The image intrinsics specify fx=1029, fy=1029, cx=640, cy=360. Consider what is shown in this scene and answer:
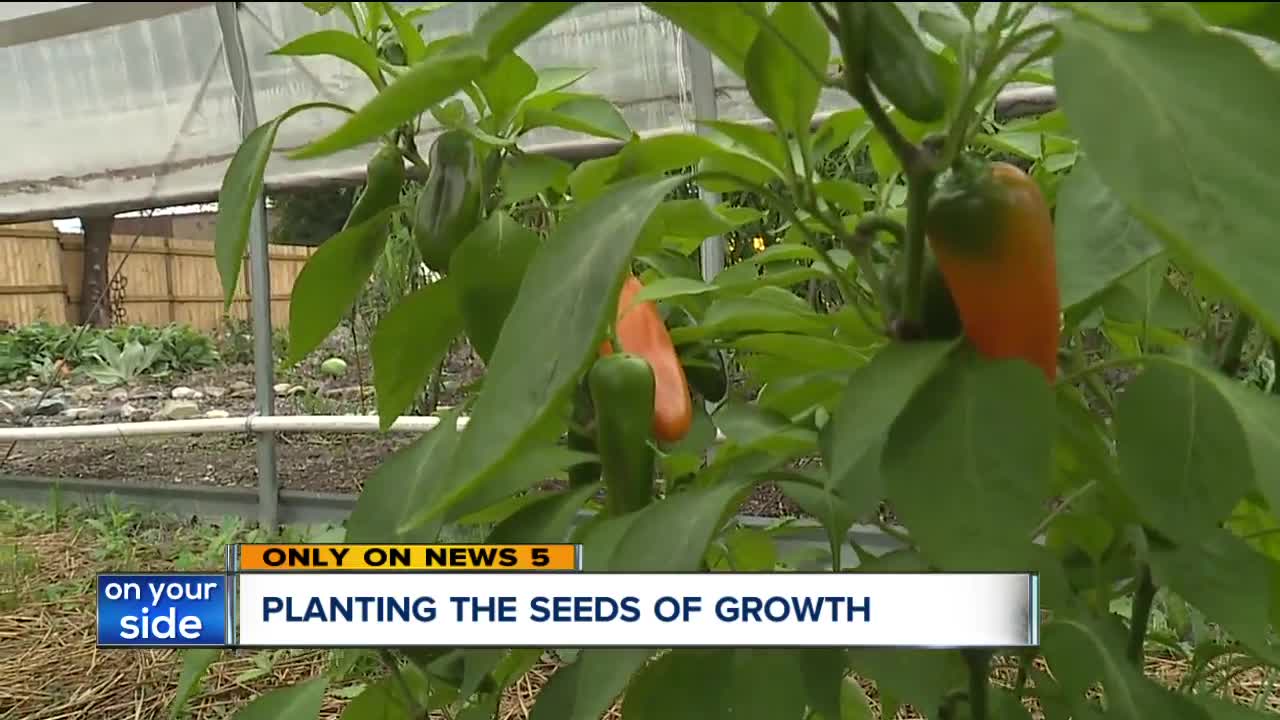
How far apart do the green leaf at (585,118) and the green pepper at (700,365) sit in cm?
12

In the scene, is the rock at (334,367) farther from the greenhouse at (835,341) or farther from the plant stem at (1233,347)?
the plant stem at (1233,347)

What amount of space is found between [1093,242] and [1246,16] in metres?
0.11

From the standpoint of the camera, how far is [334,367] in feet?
10.6

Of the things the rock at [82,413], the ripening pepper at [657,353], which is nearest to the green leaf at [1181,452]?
the ripening pepper at [657,353]

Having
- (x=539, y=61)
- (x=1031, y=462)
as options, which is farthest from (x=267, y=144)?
(x=539, y=61)

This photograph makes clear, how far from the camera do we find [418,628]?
0.43m

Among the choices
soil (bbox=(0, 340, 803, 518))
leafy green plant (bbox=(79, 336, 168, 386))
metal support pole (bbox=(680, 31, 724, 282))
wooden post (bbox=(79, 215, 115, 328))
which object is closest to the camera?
metal support pole (bbox=(680, 31, 724, 282))

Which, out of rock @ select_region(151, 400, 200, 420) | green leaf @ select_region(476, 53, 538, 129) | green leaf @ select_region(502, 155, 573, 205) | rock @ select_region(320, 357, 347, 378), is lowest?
rock @ select_region(151, 400, 200, 420)

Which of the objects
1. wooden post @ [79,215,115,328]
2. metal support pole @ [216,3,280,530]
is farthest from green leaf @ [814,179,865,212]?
wooden post @ [79,215,115,328]

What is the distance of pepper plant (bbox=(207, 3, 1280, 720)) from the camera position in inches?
10.5

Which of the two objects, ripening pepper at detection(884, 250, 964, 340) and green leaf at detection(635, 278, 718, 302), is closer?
ripening pepper at detection(884, 250, 964, 340)

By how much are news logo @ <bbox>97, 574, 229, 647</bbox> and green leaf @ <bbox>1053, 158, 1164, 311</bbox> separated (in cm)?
40

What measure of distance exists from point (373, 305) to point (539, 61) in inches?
39.8

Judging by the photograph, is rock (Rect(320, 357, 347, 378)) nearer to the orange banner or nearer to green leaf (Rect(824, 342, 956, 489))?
the orange banner
